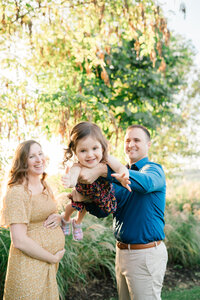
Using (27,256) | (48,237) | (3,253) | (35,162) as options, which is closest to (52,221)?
(48,237)

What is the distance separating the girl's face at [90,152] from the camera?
7.66 feet

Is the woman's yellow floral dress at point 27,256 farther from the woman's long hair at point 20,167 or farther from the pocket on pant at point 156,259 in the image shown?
the pocket on pant at point 156,259

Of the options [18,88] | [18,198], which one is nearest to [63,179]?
[18,198]

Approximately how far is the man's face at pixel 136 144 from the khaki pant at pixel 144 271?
931 mm

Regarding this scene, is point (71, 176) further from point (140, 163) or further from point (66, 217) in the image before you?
point (140, 163)

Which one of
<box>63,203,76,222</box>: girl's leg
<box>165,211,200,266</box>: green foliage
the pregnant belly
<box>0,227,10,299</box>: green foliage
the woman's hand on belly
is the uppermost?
<box>63,203,76,222</box>: girl's leg

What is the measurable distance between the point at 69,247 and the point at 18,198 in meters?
2.55

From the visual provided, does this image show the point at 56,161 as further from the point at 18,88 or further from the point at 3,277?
the point at 3,277

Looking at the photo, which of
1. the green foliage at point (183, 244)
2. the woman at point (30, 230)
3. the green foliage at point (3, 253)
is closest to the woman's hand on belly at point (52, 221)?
the woman at point (30, 230)

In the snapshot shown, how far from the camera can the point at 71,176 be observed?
7.24ft

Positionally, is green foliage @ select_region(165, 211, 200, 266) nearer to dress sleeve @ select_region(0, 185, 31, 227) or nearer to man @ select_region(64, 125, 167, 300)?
man @ select_region(64, 125, 167, 300)

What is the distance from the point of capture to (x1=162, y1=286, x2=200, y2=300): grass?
5438mm

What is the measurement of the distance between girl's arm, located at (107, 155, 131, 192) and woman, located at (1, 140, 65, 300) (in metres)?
0.92

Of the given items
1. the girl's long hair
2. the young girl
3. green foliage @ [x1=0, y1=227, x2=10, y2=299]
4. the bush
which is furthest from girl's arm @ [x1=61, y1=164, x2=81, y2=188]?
green foliage @ [x1=0, y1=227, x2=10, y2=299]
